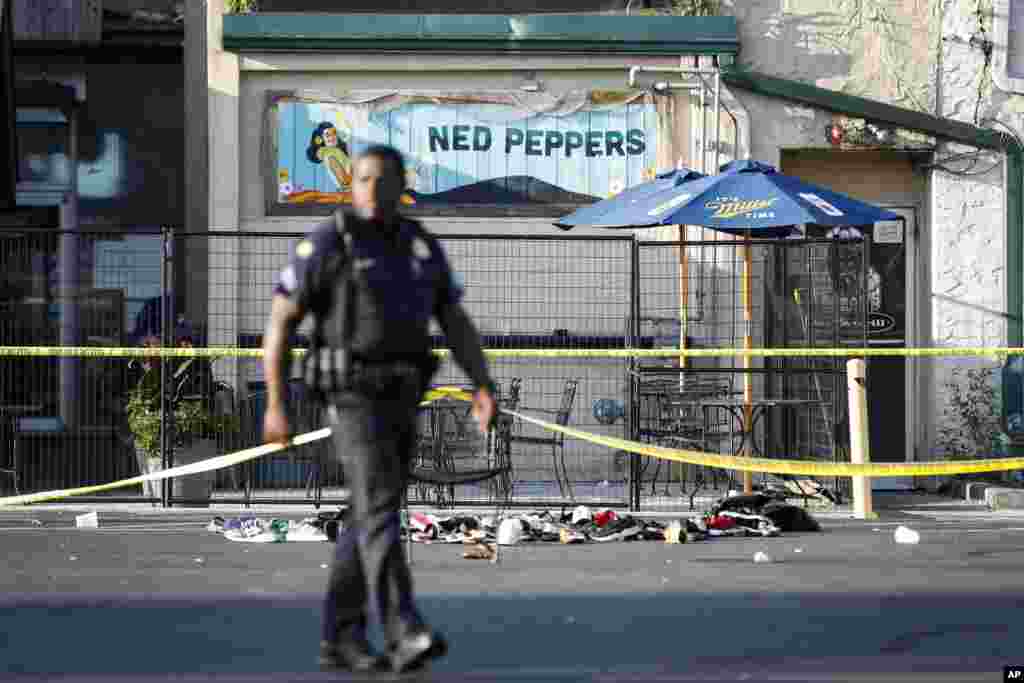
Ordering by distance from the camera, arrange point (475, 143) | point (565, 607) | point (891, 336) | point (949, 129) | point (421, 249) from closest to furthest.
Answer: point (421, 249)
point (565, 607)
point (949, 129)
point (475, 143)
point (891, 336)

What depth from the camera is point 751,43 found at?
16453 millimetres

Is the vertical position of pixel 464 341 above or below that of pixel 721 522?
above

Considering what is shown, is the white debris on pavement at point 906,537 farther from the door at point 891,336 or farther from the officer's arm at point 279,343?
the officer's arm at point 279,343

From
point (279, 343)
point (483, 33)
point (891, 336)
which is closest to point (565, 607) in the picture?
point (279, 343)

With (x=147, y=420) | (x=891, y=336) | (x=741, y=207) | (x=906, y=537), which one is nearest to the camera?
(x=906, y=537)

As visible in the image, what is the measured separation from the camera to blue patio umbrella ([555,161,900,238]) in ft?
44.6

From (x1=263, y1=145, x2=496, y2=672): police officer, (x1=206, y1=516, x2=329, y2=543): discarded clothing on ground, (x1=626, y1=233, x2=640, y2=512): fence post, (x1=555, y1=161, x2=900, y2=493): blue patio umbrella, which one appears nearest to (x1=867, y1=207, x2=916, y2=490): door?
(x1=555, y1=161, x2=900, y2=493): blue patio umbrella

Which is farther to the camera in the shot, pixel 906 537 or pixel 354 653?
pixel 906 537

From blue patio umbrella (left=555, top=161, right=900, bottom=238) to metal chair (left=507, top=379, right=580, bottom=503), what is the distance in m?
1.57

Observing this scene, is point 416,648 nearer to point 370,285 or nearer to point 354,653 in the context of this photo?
point 354,653

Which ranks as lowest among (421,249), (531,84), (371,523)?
(371,523)

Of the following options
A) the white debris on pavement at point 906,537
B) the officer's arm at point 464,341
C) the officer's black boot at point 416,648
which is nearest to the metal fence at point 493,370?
the white debris on pavement at point 906,537

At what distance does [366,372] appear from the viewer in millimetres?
6699

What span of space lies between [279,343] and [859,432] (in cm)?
777
